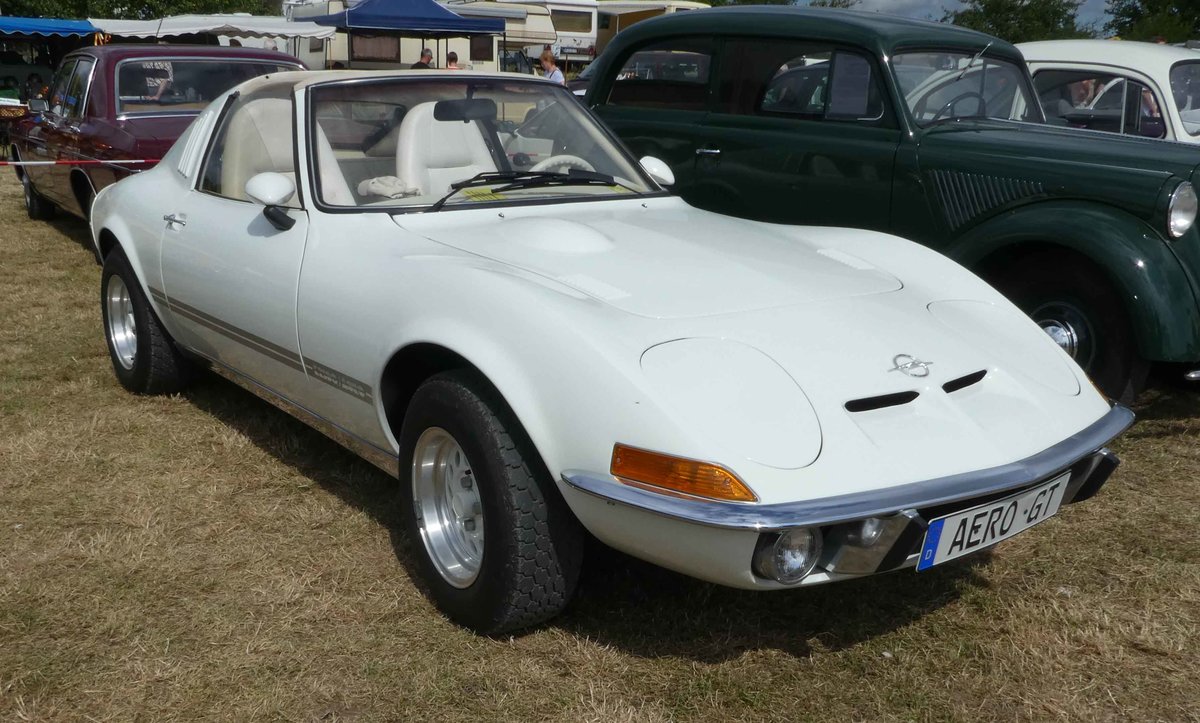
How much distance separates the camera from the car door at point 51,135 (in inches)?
313

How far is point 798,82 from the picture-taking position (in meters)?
5.48

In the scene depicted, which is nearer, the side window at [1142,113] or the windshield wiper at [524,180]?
the windshield wiper at [524,180]

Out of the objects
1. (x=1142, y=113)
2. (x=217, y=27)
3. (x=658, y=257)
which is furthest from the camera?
(x=217, y=27)

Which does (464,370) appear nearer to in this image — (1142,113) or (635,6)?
(1142,113)

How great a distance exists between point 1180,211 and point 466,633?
3.31m

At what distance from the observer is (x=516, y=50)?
29453mm

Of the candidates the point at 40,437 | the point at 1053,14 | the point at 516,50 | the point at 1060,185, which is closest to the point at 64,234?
the point at 40,437

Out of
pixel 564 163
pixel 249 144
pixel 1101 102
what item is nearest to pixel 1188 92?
pixel 1101 102

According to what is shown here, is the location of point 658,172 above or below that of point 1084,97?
below

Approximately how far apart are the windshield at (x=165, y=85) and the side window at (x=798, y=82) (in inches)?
143

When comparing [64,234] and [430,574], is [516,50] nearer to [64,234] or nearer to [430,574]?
[64,234]

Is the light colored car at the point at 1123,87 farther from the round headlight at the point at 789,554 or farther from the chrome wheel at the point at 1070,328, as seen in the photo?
the round headlight at the point at 789,554

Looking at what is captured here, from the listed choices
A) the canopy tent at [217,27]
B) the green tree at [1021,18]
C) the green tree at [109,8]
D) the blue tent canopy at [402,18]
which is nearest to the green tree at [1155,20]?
the green tree at [1021,18]

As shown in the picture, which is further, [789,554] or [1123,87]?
[1123,87]
